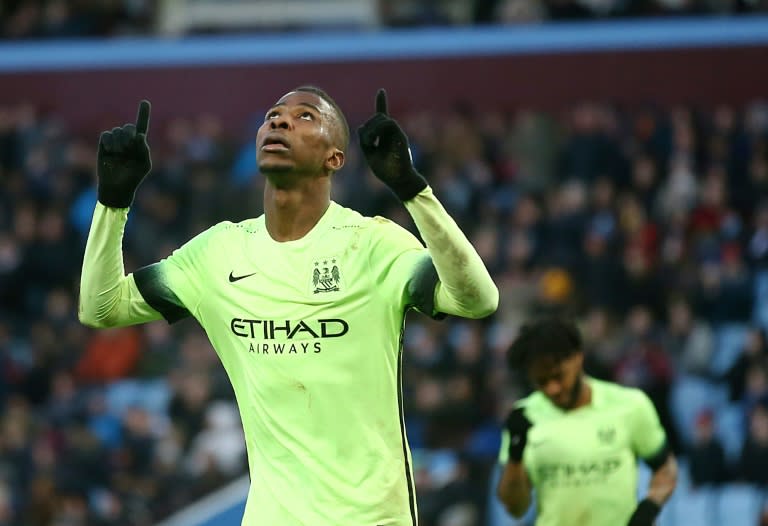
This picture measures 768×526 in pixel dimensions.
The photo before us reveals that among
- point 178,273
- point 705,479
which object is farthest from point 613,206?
point 178,273

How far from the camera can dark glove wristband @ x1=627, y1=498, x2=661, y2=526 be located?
7.54 metres

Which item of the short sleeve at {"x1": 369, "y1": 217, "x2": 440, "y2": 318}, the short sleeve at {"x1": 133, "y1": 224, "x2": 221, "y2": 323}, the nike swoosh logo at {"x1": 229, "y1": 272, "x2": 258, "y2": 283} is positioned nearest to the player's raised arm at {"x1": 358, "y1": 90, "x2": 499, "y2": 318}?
the short sleeve at {"x1": 369, "y1": 217, "x2": 440, "y2": 318}

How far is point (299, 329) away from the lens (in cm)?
530

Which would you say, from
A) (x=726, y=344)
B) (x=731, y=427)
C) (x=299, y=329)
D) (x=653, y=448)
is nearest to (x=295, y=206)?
(x=299, y=329)

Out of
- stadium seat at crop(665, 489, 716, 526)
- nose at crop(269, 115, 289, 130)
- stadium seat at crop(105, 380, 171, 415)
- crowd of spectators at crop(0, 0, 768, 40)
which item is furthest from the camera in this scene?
crowd of spectators at crop(0, 0, 768, 40)

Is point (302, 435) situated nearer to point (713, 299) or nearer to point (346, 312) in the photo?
point (346, 312)

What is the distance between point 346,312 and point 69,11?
17280 mm

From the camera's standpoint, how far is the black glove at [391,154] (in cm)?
486

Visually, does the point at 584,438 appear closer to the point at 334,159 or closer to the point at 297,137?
the point at 334,159

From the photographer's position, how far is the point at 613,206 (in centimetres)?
1617

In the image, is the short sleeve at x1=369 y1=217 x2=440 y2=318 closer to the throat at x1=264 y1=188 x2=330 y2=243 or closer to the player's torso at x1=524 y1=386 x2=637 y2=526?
the throat at x1=264 y1=188 x2=330 y2=243

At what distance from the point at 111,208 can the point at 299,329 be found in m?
0.81

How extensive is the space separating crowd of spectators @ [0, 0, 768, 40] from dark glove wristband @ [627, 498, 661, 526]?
13177mm

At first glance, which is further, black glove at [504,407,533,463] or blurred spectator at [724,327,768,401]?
blurred spectator at [724,327,768,401]
